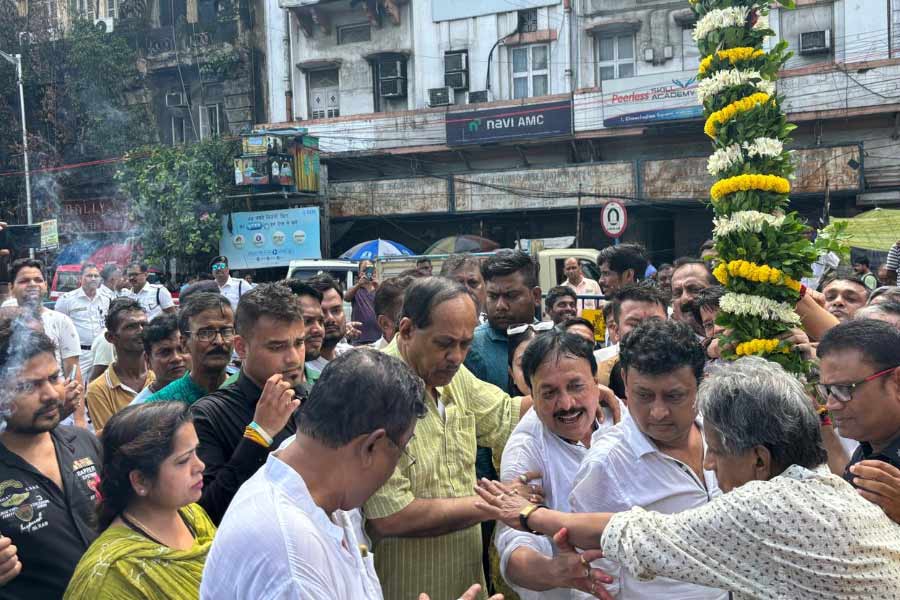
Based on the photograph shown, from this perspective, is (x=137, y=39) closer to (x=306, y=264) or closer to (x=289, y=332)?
(x=306, y=264)

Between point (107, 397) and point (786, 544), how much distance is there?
426 centimetres

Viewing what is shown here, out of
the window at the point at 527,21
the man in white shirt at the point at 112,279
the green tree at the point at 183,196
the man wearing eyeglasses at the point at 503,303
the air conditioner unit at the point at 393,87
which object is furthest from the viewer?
the air conditioner unit at the point at 393,87

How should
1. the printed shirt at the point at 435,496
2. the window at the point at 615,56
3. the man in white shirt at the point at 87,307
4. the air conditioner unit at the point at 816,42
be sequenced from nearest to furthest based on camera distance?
1. the printed shirt at the point at 435,496
2. the man in white shirt at the point at 87,307
3. the air conditioner unit at the point at 816,42
4. the window at the point at 615,56

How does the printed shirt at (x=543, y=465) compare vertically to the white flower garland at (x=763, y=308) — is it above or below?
below

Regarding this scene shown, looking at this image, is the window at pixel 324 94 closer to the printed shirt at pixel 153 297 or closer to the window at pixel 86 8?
the window at pixel 86 8

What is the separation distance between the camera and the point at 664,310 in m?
4.84

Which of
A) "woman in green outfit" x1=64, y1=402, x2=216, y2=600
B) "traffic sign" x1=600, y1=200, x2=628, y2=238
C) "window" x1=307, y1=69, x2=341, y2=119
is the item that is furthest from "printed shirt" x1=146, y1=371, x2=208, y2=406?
"window" x1=307, y1=69, x2=341, y2=119

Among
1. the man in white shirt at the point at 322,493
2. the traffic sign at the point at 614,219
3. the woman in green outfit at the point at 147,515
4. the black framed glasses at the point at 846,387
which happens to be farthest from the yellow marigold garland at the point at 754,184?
the traffic sign at the point at 614,219

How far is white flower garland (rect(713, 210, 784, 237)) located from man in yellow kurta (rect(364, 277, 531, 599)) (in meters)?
1.57

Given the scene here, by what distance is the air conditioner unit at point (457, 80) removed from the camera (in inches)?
909

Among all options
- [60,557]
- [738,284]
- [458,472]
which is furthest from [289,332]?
[738,284]

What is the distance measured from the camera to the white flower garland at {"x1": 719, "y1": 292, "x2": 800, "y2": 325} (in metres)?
4.12

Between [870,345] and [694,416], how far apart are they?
653 millimetres

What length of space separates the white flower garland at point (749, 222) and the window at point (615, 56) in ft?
61.3
